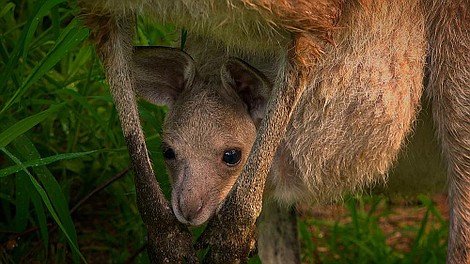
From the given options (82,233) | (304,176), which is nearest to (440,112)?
(304,176)

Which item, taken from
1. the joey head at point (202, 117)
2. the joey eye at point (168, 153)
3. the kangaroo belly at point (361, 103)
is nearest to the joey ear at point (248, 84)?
the joey head at point (202, 117)

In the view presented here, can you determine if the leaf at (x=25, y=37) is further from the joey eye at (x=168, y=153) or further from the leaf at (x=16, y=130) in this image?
the joey eye at (x=168, y=153)

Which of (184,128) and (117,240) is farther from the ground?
(184,128)

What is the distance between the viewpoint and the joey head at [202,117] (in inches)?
134

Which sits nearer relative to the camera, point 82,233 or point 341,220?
point 82,233

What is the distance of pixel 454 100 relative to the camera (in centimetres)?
370

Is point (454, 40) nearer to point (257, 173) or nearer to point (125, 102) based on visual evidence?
point (257, 173)

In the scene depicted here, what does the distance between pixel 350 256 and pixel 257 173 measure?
1.91 meters

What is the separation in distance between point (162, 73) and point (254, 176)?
595 mm

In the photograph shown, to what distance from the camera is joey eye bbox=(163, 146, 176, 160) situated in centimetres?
350

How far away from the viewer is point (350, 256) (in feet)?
16.5

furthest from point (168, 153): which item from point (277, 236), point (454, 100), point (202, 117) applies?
point (277, 236)

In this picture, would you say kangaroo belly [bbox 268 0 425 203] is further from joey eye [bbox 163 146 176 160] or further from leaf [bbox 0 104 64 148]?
leaf [bbox 0 104 64 148]

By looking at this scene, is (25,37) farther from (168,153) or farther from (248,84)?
(248,84)
